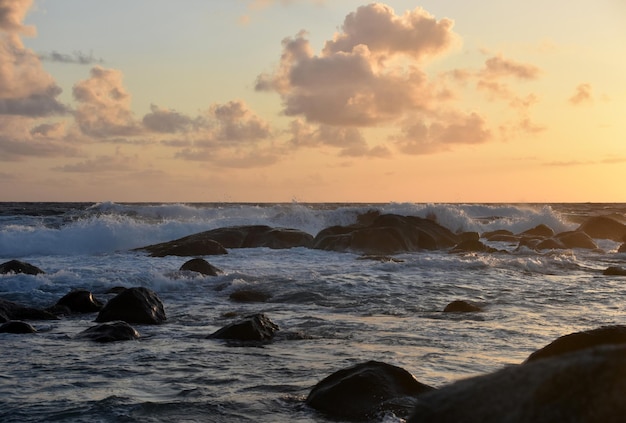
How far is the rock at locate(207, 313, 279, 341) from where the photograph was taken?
1010cm

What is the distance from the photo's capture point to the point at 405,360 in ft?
28.7

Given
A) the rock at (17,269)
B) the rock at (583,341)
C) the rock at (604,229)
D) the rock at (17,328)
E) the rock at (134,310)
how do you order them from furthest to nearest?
the rock at (604,229)
the rock at (17,269)
the rock at (134,310)
the rock at (17,328)
the rock at (583,341)

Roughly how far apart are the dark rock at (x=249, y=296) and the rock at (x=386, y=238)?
38.6ft

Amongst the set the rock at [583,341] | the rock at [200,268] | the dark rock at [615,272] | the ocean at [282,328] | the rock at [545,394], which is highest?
the rock at [545,394]

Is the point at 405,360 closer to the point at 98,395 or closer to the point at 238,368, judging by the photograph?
the point at 238,368

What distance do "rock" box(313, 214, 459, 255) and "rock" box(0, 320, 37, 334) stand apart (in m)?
16.7

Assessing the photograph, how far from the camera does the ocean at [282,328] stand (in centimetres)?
711

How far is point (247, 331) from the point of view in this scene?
400 inches

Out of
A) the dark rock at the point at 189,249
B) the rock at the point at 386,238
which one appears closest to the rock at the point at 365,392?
the dark rock at the point at 189,249

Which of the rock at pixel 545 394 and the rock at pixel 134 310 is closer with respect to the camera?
the rock at pixel 545 394

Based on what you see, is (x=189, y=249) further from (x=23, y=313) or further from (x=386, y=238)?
(x=23, y=313)

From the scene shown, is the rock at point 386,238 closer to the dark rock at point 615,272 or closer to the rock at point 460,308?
the dark rock at point 615,272

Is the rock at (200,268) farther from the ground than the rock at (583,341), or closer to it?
closer to it

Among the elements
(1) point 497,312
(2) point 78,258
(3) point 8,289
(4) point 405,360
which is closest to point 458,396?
(4) point 405,360
